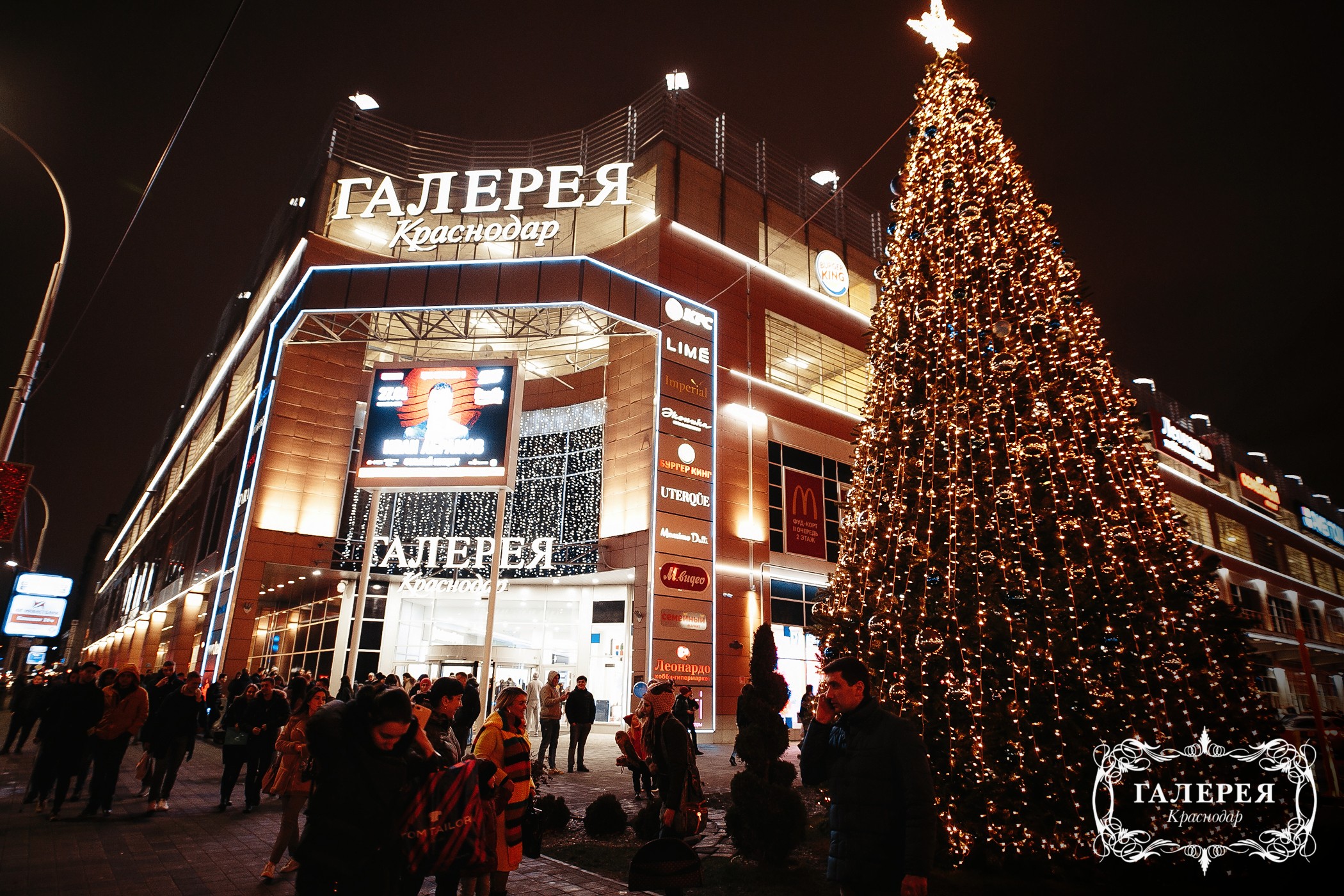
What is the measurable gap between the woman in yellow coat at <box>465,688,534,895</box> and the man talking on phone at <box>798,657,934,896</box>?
2.13 m

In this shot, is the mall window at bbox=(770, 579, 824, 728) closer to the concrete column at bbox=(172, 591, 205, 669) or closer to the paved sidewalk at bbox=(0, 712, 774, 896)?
the paved sidewalk at bbox=(0, 712, 774, 896)

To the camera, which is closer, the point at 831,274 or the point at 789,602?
the point at 789,602

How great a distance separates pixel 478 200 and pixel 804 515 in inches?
688

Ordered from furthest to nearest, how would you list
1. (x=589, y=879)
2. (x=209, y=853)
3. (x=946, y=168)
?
(x=946, y=168), (x=209, y=853), (x=589, y=879)

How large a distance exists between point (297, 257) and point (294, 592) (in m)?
12.4

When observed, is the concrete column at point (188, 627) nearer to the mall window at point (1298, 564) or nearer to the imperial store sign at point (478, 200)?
the imperial store sign at point (478, 200)

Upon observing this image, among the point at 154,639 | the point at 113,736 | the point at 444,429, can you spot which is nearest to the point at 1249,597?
the point at 444,429

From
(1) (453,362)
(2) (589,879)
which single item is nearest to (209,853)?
(2) (589,879)

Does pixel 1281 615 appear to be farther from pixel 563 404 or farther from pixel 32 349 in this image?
pixel 32 349

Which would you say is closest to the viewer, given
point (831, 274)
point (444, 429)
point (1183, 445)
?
point (444, 429)

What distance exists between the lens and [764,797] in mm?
6871

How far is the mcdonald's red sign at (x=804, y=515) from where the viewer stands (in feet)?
85.9

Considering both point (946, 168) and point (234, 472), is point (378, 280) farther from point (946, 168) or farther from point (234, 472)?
point (946, 168)

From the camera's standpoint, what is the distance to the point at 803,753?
165 inches
